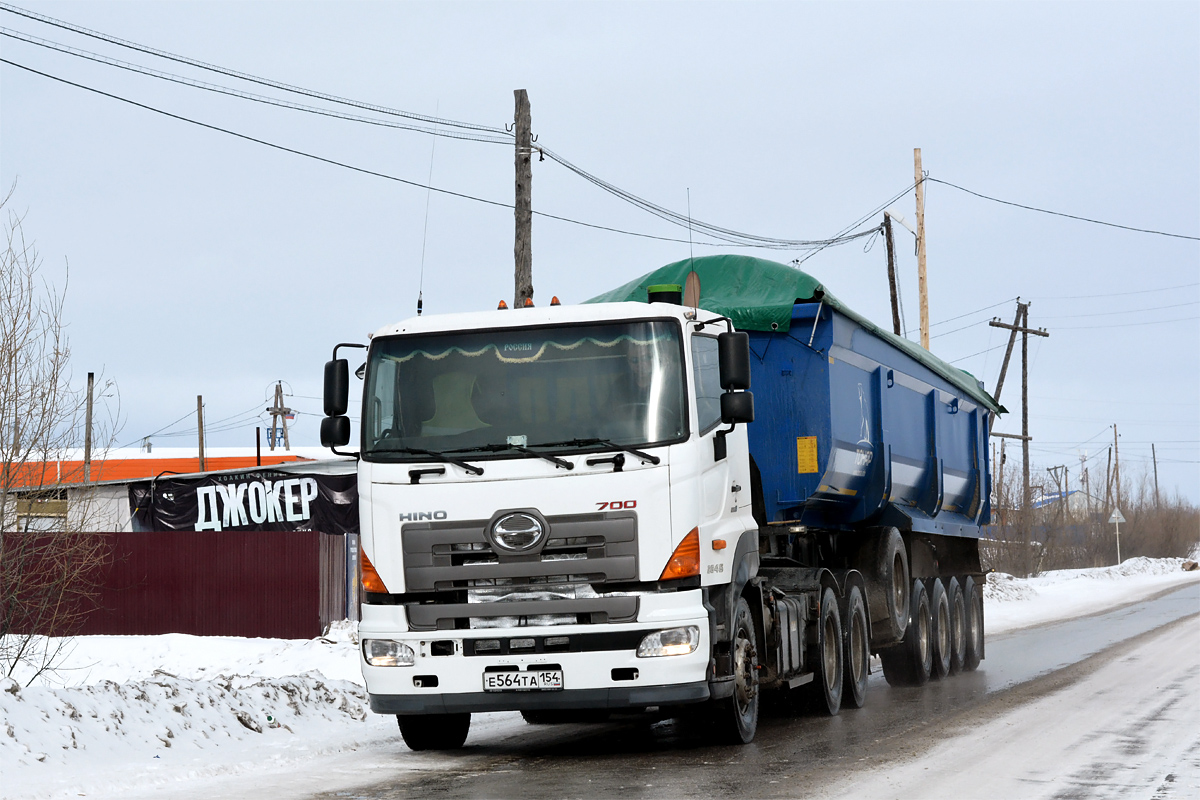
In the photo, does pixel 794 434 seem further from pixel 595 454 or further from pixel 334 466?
pixel 334 466

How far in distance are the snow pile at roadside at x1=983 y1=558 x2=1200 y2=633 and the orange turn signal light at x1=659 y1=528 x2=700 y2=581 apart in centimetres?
1904

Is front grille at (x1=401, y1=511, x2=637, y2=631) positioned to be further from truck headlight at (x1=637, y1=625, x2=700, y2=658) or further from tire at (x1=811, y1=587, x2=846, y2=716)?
tire at (x1=811, y1=587, x2=846, y2=716)

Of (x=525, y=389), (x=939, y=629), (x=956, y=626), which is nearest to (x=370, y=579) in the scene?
(x=525, y=389)

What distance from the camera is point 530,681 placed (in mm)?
8250

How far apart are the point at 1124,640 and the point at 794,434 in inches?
455

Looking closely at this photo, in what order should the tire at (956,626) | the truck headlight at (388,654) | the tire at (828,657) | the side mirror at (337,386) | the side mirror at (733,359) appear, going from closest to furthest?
the truck headlight at (388,654) → the side mirror at (733,359) → the side mirror at (337,386) → the tire at (828,657) → the tire at (956,626)

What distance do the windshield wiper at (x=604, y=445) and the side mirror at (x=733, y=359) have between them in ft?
2.37

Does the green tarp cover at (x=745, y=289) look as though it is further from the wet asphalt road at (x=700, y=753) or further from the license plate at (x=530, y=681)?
the license plate at (x=530, y=681)

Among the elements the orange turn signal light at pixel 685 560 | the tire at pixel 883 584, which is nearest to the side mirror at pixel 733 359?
the orange turn signal light at pixel 685 560

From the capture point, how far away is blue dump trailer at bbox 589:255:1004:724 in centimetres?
1105

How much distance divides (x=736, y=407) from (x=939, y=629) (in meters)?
8.47

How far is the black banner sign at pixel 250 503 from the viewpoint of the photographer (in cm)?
3206

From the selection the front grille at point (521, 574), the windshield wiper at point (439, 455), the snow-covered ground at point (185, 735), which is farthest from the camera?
the windshield wiper at point (439, 455)

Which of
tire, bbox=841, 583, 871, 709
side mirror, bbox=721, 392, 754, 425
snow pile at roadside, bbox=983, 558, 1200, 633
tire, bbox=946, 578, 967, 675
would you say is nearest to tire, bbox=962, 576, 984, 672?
tire, bbox=946, 578, 967, 675
